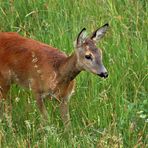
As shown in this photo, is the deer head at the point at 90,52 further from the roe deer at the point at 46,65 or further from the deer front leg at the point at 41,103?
the deer front leg at the point at 41,103

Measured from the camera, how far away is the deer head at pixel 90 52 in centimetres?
616

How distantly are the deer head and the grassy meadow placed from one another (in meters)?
0.25

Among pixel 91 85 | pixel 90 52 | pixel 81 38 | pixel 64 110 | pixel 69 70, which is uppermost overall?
pixel 81 38

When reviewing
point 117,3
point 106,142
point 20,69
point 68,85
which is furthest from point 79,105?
point 117,3

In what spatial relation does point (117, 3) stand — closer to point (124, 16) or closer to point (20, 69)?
point (124, 16)

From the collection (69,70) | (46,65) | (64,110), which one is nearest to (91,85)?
(69,70)

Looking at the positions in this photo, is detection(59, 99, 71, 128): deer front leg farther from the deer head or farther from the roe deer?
the deer head

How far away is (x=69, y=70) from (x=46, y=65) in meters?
0.26

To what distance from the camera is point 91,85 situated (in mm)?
6551

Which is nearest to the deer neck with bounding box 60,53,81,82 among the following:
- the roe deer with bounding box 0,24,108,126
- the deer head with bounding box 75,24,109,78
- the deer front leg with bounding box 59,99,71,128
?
the roe deer with bounding box 0,24,108,126

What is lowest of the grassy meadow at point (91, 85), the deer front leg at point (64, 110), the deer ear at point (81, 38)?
the deer front leg at point (64, 110)

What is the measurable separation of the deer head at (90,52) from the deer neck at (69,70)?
0.38ft

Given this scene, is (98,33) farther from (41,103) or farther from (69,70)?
(41,103)

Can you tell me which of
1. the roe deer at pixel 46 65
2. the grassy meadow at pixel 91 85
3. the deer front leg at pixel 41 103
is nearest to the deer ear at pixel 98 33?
the roe deer at pixel 46 65
